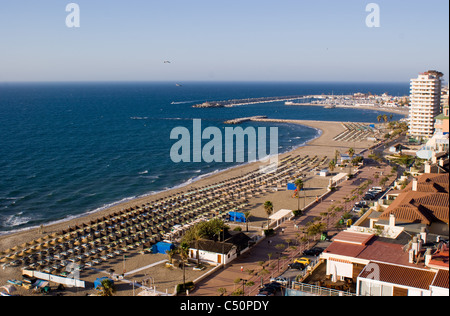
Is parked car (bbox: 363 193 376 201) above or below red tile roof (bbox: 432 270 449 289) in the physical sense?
below

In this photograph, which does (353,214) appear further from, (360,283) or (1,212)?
(1,212)

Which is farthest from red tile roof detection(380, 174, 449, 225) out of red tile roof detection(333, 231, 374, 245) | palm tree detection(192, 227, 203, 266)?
palm tree detection(192, 227, 203, 266)

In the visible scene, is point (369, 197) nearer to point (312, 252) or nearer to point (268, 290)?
point (312, 252)

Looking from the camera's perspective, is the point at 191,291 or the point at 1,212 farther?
the point at 1,212

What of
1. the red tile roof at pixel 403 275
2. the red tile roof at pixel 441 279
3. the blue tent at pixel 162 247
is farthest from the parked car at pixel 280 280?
the red tile roof at pixel 441 279

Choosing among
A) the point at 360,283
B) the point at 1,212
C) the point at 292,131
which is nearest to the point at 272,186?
the point at 1,212

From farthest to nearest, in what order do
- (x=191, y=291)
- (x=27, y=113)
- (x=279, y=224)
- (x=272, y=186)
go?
(x=27, y=113) → (x=272, y=186) → (x=279, y=224) → (x=191, y=291)

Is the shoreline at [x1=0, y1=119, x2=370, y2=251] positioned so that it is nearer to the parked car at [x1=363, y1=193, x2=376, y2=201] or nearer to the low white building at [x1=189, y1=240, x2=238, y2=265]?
the low white building at [x1=189, y1=240, x2=238, y2=265]
